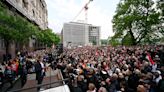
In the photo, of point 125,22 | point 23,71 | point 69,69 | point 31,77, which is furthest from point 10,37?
point 125,22

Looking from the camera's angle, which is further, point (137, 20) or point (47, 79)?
point (137, 20)

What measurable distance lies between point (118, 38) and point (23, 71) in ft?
148

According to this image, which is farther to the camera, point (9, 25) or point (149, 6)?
point (149, 6)

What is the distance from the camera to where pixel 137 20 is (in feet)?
190

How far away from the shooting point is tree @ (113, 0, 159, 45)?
189ft

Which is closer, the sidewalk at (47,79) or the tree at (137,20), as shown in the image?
the sidewalk at (47,79)

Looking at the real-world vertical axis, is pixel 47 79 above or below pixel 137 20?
below

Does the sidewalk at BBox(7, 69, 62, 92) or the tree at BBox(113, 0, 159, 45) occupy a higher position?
the tree at BBox(113, 0, 159, 45)

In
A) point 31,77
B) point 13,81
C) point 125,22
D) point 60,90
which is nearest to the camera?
point 60,90

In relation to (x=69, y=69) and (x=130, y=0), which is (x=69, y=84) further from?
(x=130, y=0)

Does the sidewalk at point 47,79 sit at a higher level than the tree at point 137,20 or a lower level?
lower

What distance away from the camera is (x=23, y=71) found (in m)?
17.8

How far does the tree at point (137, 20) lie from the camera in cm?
5756

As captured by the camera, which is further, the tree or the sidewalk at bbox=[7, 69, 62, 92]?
the tree
